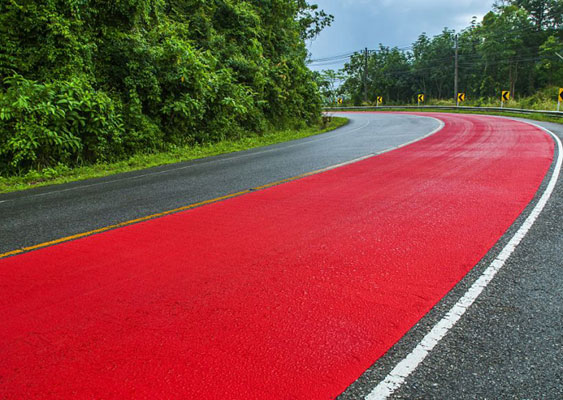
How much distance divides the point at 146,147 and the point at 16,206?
6760 millimetres

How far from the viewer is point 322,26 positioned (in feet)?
117

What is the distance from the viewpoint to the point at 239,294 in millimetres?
3557

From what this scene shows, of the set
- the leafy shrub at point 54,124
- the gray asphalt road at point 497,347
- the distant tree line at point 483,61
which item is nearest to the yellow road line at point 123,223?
the gray asphalt road at point 497,347

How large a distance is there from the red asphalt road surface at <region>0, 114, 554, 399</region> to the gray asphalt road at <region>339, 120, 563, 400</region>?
0.12 metres

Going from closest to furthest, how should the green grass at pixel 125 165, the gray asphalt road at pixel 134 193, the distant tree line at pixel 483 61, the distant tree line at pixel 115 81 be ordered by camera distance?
the gray asphalt road at pixel 134 193, the green grass at pixel 125 165, the distant tree line at pixel 115 81, the distant tree line at pixel 483 61

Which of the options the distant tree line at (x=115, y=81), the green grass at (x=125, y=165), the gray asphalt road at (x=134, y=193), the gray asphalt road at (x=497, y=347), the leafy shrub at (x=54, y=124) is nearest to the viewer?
the gray asphalt road at (x=497, y=347)

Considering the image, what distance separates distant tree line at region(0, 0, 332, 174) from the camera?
10.8 m

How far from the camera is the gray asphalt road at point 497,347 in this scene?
7.80 ft

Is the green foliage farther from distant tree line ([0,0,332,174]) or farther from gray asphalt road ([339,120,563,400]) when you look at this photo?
gray asphalt road ([339,120,563,400])

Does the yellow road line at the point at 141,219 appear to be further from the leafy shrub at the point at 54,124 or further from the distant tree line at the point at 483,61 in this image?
the distant tree line at the point at 483,61

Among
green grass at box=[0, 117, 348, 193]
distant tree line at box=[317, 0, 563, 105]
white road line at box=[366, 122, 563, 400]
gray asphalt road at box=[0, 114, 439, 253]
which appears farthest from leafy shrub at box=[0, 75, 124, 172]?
distant tree line at box=[317, 0, 563, 105]

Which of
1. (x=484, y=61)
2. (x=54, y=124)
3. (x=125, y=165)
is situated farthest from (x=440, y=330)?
(x=484, y=61)

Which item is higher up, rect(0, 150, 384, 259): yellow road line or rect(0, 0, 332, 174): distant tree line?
rect(0, 0, 332, 174): distant tree line

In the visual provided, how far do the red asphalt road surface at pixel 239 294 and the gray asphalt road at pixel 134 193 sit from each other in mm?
783
